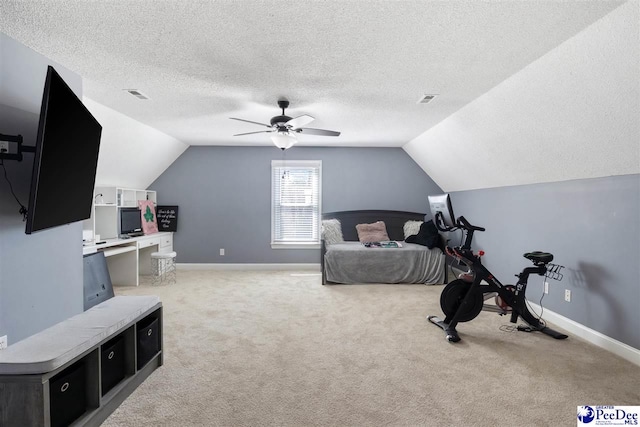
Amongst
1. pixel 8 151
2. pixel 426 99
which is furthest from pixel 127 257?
pixel 426 99

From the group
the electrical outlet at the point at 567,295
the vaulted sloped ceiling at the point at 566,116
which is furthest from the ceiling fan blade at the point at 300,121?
the electrical outlet at the point at 567,295

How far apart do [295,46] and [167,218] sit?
192 inches

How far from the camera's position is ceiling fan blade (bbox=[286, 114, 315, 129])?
3.47 meters

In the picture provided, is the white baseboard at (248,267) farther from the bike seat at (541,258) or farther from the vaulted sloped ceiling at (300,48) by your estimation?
the bike seat at (541,258)

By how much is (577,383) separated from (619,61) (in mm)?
2149

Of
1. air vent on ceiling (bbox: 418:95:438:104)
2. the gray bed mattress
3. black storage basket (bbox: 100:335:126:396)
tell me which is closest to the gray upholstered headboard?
the gray bed mattress

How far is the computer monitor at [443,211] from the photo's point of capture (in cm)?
→ 331

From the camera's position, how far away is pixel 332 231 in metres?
6.02

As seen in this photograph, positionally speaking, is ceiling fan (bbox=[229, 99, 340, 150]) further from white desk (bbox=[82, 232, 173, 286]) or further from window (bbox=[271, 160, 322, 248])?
white desk (bbox=[82, 232, 173, 286])

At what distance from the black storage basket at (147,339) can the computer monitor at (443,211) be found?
271 cm

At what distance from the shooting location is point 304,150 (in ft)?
21.0

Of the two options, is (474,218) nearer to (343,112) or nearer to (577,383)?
(343,112)

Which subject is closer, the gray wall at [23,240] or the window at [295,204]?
the gray wall at [23,240]

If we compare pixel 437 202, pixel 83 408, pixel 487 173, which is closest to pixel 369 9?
pixel 437 202
